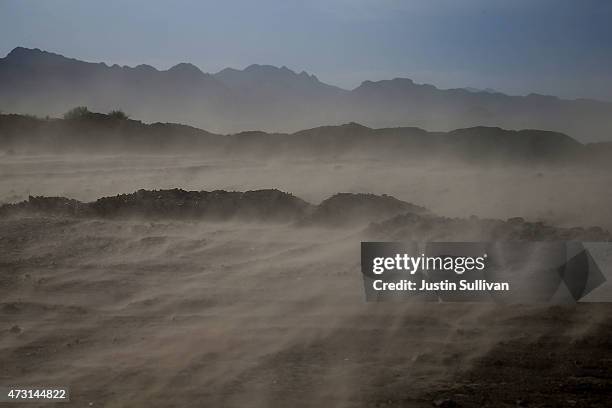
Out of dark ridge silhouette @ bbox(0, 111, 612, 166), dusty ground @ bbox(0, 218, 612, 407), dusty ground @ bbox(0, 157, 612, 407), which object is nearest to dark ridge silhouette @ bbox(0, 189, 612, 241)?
dusty ground @ bbox(0, 157, 612, 407)

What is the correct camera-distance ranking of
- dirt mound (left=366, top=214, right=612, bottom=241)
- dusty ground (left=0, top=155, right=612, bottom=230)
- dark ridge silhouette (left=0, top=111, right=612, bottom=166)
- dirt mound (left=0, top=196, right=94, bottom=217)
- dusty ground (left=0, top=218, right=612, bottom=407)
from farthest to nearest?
Answer: dark ridge silhouette (left=0, top=111, right=612, bottom=166), dusty ground (left=0, top=155, right=612, bottom=230), dirt mound (left=0, top=196, right=94, bottom=217), dirt mound (left=366, top=214, right=612, bottom=241), dusty ground (left=0, top=218, right=612, bottom=407)

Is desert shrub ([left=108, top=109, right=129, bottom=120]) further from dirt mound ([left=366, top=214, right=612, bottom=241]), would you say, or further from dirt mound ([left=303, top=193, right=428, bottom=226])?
dirt mound ([left=366, top=214, right=612, bottom=241])

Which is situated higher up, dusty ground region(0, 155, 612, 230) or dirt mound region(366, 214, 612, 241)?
dusty ground region(0, 155, 612, 230)

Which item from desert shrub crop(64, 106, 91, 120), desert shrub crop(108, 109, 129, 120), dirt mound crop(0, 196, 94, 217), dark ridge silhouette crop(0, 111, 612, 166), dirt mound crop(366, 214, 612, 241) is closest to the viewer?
dirt mound crop(366, 214, 612, 241)

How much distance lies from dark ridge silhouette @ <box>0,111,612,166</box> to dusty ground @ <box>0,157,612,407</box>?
12.8 metres

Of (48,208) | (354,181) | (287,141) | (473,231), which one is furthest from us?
(287,141)

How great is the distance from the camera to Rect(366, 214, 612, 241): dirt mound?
8.46 meters

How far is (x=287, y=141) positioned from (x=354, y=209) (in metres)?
12.9

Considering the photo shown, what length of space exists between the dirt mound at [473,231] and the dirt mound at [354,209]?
1.50m

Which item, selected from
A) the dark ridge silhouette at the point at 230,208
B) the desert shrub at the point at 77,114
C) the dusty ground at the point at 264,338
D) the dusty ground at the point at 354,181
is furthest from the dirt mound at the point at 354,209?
the desert shrub at the point at 77,114

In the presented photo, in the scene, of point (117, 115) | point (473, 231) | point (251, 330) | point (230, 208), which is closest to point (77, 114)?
point (117, 115)

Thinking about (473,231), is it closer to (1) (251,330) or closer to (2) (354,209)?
(2) (354,209)

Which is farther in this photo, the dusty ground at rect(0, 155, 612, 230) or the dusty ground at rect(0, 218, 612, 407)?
the dusty ground at rect(0, 155, 612, 230)

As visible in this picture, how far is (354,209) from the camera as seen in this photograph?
11.3 m
